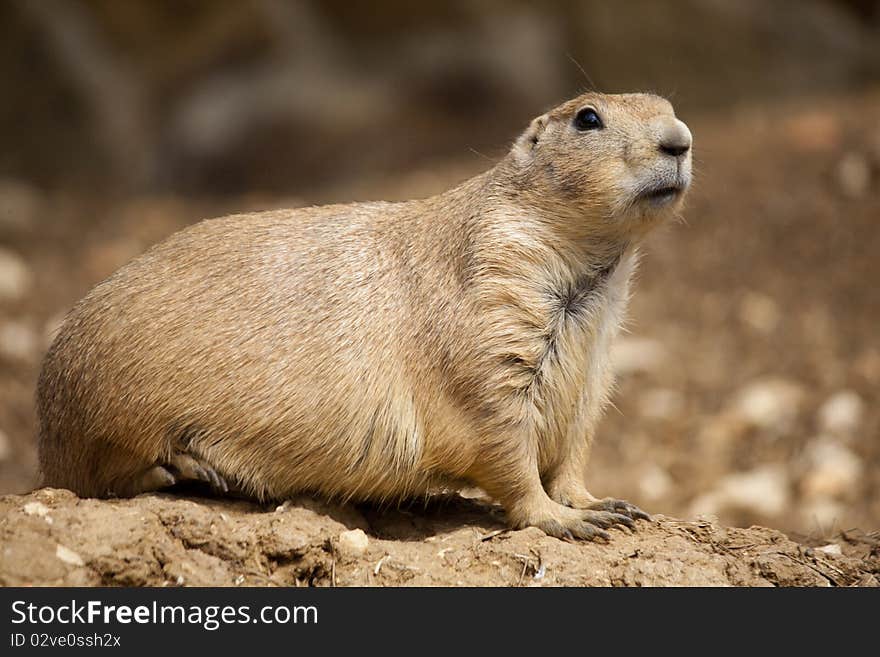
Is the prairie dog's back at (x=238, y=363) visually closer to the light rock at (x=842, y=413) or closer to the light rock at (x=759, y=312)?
the light rock at (x=842, y=413)

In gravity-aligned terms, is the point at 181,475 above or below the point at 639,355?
Result: below

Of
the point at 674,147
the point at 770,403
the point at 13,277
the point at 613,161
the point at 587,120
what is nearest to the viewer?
the point at 674,147

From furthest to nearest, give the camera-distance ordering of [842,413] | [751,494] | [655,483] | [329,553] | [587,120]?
[842,413] < [655,483] < [751,494] < [587,120] < [329,553]

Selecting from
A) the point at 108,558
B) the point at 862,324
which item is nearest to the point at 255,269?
the point at 108,558

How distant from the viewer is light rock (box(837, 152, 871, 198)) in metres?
9.95

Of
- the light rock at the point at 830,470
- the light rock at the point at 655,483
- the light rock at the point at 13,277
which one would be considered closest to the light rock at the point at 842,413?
the light rock at the point at 830,470

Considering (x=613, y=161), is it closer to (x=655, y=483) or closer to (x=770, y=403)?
(x=655, y=483)

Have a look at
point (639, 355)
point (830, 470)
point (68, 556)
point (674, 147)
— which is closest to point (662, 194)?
point (674, 147)

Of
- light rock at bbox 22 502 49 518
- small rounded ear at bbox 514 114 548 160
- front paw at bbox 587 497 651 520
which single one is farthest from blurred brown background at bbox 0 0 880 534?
light rock at bbox 22 502 49 518

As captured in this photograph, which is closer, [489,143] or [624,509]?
[624,509]

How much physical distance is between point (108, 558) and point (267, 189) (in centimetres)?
840

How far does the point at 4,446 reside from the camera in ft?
25.3

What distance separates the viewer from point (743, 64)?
13.0m

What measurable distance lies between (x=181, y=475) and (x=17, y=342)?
4.99 meters
